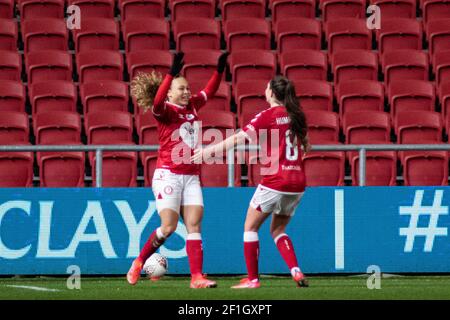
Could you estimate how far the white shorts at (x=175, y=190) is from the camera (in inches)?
341

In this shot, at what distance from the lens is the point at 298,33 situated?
47.4ft

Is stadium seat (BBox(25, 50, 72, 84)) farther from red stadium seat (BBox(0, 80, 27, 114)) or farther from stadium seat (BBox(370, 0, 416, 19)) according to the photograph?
stadium seat (BBox(370, 0, 416, 19))

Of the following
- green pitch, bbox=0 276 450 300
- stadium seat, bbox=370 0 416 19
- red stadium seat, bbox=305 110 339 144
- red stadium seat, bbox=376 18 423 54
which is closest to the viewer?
green pitch, bbox=0 276 450 300

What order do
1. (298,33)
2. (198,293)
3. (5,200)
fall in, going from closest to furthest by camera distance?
1. (198,293)
2. (5,200)
3. (298,33)

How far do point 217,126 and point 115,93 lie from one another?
1648 millimetres

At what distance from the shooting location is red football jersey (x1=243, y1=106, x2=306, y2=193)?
826cm

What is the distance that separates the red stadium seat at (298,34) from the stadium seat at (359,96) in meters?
1.33

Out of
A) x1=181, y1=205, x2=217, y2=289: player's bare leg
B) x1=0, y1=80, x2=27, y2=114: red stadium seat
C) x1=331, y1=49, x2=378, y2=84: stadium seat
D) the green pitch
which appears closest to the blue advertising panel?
the green pitch

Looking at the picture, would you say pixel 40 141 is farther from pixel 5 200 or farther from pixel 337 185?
pixel 337 185

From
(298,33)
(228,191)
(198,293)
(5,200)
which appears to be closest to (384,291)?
(198,293)

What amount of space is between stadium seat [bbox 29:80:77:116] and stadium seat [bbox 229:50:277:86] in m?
2.02

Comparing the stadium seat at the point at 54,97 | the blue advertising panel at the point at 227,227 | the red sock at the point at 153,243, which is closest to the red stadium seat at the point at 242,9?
the stadium seat at the point at 54,97

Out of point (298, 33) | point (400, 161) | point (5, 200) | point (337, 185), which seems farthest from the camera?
point (298, 33)

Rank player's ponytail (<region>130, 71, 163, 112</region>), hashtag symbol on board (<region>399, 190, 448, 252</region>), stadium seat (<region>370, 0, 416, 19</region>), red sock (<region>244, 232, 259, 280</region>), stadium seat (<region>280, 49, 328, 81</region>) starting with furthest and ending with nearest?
stadium seat (<region>370, 0, 416, 19</region>) < stadium seat (<region>280, 49, 328, 81</region>) < hashtag symbol on board (<region>399, 190, 448, 252</region>) < player's ponytail (<region>130, 71, 163, 112</region>) < red sock (<region>244, 232, 259, 280</region>)
